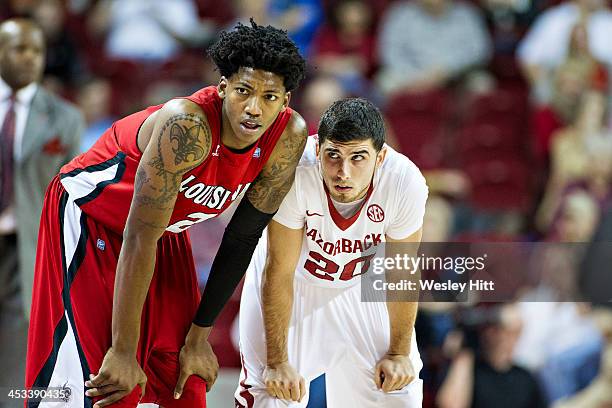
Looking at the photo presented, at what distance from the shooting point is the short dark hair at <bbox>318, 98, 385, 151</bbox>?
417 cm

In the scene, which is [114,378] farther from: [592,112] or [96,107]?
[592,112]

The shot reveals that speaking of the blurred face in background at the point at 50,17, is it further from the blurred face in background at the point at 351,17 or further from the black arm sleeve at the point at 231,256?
the black arm sleeve at the point at 231,256

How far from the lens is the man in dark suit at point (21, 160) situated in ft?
19.2

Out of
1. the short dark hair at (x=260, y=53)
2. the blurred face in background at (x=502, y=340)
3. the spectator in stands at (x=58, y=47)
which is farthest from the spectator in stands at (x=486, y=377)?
the spectator in stands at (x=58, y=47)

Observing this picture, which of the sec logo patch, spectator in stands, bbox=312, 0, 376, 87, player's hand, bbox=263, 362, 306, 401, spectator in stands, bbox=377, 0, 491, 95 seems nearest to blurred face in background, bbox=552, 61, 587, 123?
spectator in stands, bbox=377, 0, 491, 95

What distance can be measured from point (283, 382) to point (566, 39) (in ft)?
16.8

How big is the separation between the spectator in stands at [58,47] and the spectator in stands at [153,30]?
0.30 metres

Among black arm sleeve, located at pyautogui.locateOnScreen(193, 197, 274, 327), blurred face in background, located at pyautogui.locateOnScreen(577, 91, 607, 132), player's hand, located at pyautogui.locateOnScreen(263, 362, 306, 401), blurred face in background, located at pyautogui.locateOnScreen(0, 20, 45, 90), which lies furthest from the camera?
blurred face in background, located at pyautogui.locateOnScreen(577, 91, 607, 132)

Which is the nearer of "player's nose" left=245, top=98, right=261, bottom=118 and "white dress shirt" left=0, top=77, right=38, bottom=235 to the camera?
"player's nose" left=245, top=98, right=261, bottom=118

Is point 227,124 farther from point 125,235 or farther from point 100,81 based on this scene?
point 100,81

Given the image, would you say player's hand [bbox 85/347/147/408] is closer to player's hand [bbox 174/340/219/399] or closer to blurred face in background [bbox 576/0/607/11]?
player's hand [bbox 174/340/219/399]

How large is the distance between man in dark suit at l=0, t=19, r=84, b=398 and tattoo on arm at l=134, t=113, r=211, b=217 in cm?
223

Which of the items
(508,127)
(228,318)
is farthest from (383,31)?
(228,318)

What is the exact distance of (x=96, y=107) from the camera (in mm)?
8555
